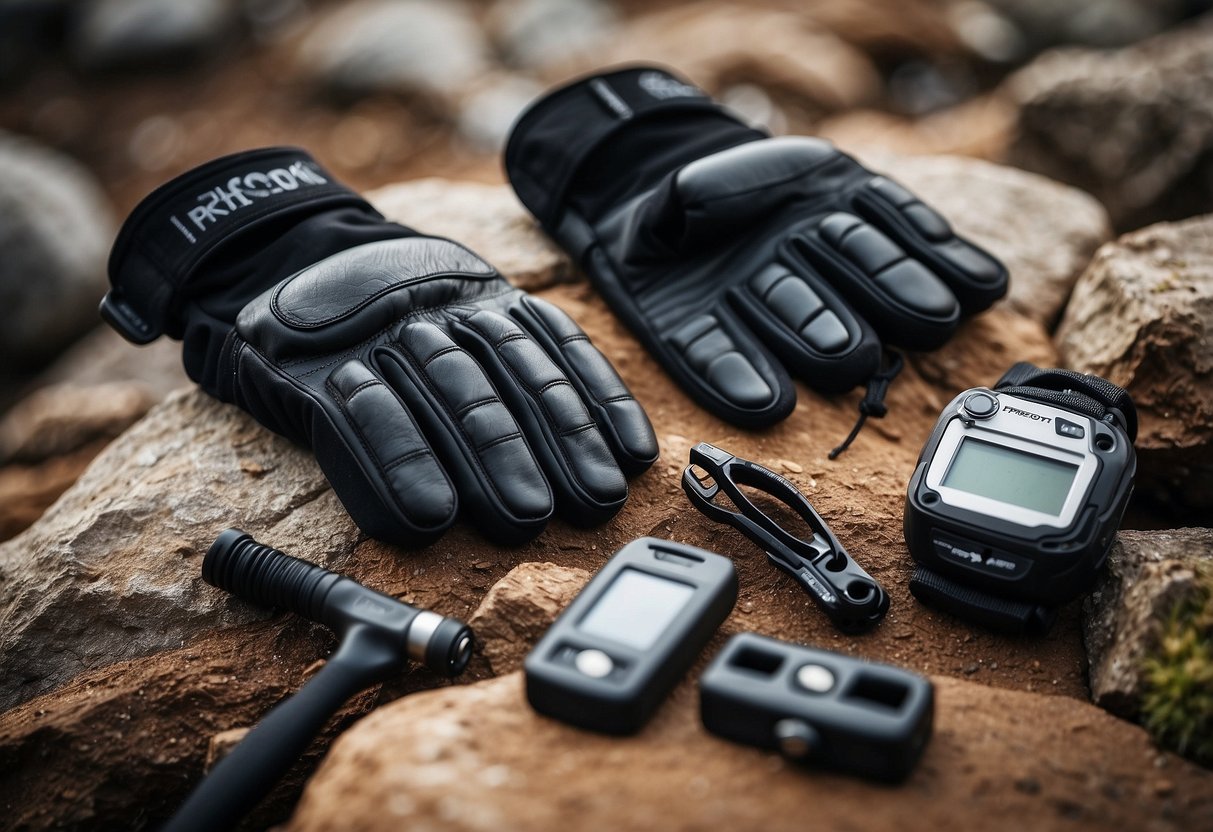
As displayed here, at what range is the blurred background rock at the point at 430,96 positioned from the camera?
471cm

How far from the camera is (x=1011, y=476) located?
2289mm

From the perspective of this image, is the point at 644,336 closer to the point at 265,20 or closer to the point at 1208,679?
the point at 1208,679

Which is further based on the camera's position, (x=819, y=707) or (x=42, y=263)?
(x=42, y=263)

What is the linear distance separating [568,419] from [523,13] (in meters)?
7.79

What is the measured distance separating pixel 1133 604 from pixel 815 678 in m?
0.84

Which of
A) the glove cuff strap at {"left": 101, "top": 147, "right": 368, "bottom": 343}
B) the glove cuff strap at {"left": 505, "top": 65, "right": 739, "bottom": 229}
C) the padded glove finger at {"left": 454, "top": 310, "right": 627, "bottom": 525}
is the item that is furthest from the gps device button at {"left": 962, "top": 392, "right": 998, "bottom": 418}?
the glove cuff strap at {"left": 101, "top": 147, "right": 368, "bottom": 343}

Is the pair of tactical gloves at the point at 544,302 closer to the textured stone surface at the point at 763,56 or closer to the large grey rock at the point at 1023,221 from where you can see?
the large grey rock at the point at 1023,221

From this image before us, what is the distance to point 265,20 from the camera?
32.3 ft

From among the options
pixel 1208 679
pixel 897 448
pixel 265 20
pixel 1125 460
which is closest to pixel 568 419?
pixel 897 448

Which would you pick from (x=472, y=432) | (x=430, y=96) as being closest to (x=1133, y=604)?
(x=472, y=432)

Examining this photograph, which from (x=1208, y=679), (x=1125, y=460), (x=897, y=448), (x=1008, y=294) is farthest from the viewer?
(x=1008, y=294)

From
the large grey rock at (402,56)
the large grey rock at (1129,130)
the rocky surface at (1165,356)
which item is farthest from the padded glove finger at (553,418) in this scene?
the large grey rock at (402,56)

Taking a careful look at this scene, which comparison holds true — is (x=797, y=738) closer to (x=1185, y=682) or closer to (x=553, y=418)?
(x=1185, y=682)

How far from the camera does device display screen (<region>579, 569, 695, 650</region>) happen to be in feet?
6.31
